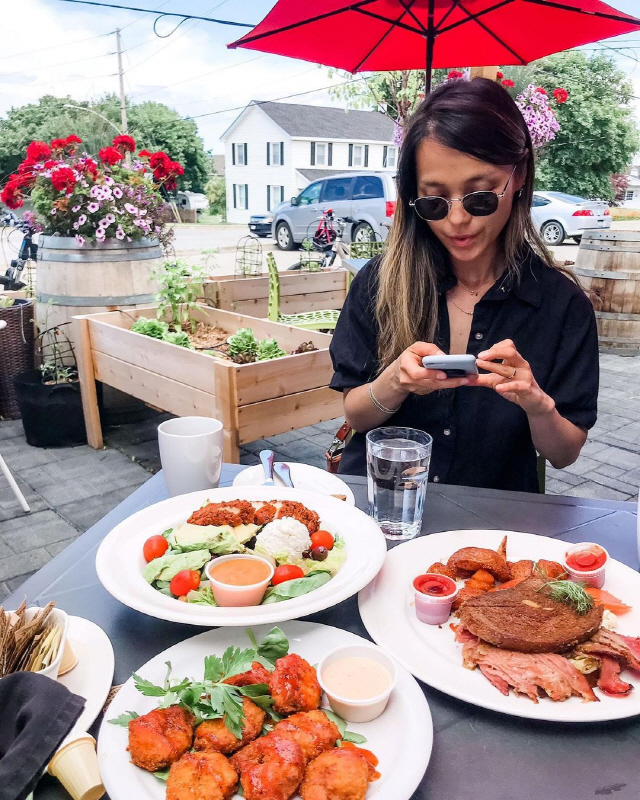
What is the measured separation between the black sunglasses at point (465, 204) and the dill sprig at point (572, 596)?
3.32 feet

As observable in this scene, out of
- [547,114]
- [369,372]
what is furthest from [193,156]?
[369,372]

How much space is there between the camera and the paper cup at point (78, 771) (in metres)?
0.66

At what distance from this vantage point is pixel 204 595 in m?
0.99

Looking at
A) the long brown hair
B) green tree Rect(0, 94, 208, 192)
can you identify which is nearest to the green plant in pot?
→ the long brown hair

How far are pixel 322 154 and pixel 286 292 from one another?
33.4 metres

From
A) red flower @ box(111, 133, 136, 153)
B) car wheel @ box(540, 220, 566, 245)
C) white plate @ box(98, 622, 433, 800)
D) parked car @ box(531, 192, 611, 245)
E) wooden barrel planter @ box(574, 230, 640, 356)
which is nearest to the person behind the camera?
white plate @ box(98, 622, 433, 800)

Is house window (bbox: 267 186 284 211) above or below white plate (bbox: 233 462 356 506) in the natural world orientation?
above

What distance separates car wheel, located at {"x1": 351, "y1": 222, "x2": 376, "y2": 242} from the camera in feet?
41.7

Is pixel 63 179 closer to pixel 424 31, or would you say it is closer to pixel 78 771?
pixel 424 31

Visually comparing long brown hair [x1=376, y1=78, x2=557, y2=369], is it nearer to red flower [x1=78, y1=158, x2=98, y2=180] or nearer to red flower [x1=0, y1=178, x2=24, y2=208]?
red flower [x1=78, y1=158, x2=98, y2=180]

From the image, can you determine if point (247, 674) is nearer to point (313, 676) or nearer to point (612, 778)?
point (313, 676)

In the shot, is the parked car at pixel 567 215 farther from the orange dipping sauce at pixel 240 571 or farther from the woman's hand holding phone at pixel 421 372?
the orange dipping sauce at pixel 240 571

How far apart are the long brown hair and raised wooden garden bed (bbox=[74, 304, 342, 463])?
4.30ft

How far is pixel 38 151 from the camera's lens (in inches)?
163
